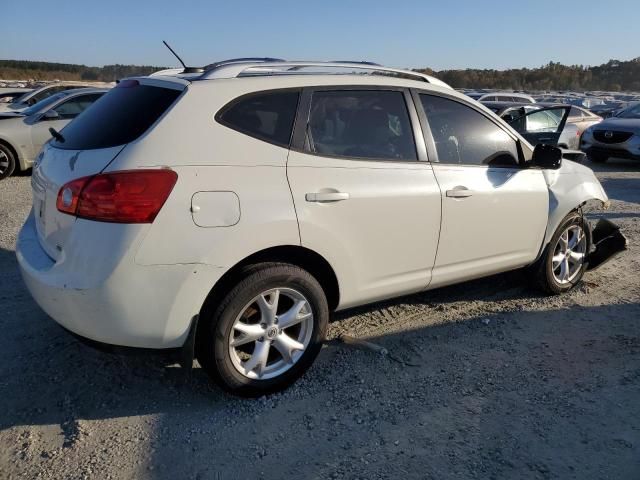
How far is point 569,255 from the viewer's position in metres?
4.55

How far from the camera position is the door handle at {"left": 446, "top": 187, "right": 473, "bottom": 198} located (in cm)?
350

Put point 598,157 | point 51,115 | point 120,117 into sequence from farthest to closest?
point 598,157 → point 51,115 → point 120,117

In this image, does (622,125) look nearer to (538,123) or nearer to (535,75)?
(538,123)

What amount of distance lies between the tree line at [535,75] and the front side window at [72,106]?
221ft

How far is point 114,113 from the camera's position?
2943 millimetres

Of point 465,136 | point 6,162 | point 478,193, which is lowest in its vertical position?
point 6,162

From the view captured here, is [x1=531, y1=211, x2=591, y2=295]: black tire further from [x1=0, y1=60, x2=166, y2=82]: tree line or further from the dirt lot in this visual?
[x1=0, y1=60, x2=166, y2=82]: tree line

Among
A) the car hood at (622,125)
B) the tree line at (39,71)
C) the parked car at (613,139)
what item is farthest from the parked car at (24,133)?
the tree line at (39,71)

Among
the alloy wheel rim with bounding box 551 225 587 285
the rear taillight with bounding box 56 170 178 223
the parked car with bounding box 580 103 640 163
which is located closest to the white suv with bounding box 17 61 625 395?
the rear taillight with bounding box 56 170 178 223

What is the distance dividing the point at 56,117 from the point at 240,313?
861 cm

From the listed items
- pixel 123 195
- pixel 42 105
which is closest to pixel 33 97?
pixel 42 105

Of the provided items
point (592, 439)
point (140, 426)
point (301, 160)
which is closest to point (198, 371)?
point (140, 426)

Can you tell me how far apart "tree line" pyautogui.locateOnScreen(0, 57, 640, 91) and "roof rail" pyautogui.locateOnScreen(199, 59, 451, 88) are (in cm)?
7252

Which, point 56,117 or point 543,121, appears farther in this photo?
point 543,121
